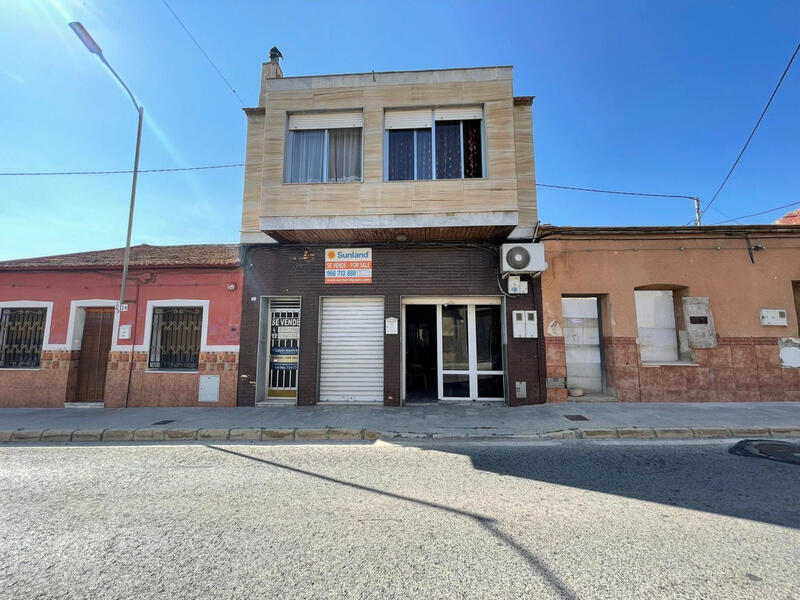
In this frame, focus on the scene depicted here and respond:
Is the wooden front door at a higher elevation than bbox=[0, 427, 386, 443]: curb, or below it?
higher

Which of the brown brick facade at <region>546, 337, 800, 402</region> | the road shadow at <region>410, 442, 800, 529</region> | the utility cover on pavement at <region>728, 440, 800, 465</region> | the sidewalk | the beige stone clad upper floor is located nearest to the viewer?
the road shadow at <region>410, 442, 800, 529</region>

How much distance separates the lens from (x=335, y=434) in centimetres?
Result: 654

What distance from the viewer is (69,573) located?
102 inches

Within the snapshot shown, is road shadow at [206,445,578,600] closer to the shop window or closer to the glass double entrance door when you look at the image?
the glass double entrance door

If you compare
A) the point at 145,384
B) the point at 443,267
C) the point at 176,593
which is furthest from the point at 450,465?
the point at 145,384

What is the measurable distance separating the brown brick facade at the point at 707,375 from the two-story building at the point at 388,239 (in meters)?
1.93

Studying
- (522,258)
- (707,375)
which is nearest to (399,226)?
(522,258)

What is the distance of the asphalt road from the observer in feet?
8.05

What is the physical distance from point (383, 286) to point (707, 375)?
851cm

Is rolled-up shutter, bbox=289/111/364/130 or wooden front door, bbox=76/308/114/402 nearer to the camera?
rolled-up shutter, bbox=289/111/364/130

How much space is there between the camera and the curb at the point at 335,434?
6.25 metres

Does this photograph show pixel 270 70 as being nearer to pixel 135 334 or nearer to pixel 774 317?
pixel 135 334

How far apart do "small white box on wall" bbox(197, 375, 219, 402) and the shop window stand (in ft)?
36.5

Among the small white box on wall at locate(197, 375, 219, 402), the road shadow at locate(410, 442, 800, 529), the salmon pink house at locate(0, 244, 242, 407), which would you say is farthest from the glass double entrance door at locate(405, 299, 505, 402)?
the small white box on wall at locate(197, 375, 219, 402)
